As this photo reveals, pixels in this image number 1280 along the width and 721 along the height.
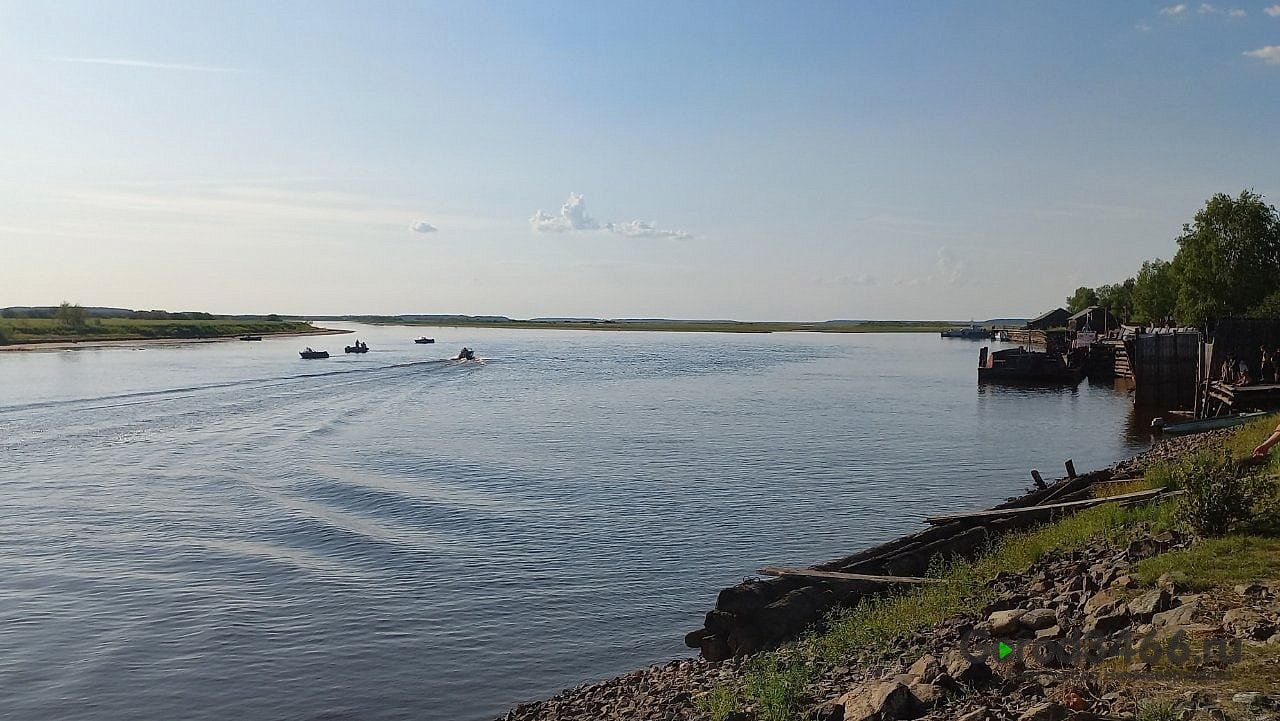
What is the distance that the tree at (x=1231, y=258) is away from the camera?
7425 cm

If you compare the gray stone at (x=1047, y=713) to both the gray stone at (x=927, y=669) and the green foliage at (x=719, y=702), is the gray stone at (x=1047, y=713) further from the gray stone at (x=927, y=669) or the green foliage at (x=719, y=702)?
the green foliage at (x=719, y=702)

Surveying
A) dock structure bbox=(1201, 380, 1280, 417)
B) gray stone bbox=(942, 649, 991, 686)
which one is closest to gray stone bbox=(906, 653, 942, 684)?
gray stone bbox=(942, 649, 991, 686)

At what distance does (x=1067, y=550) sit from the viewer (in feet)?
47.8

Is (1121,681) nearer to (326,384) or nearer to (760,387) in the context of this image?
(760,387)

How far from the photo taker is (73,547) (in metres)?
23.2

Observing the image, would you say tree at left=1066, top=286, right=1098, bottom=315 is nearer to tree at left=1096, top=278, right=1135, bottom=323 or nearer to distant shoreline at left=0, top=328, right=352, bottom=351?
tree at left=1096, top=278, right=1135, bottom=323

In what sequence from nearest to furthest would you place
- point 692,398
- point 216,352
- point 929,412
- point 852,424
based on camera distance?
point 852,424 → point 929,412 → point 692,398 → point 216,352

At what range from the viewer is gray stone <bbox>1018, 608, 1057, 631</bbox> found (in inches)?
414

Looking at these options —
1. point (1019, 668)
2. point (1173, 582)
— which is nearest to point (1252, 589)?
point (1173, 582)

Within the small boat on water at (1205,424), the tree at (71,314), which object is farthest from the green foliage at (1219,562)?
the tree at (71,314)

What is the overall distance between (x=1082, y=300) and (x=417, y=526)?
16967 cm

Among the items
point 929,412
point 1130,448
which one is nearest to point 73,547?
point 1130,448

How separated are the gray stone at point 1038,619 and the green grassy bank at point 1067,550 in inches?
57.5

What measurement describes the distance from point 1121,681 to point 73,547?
24765 mm
